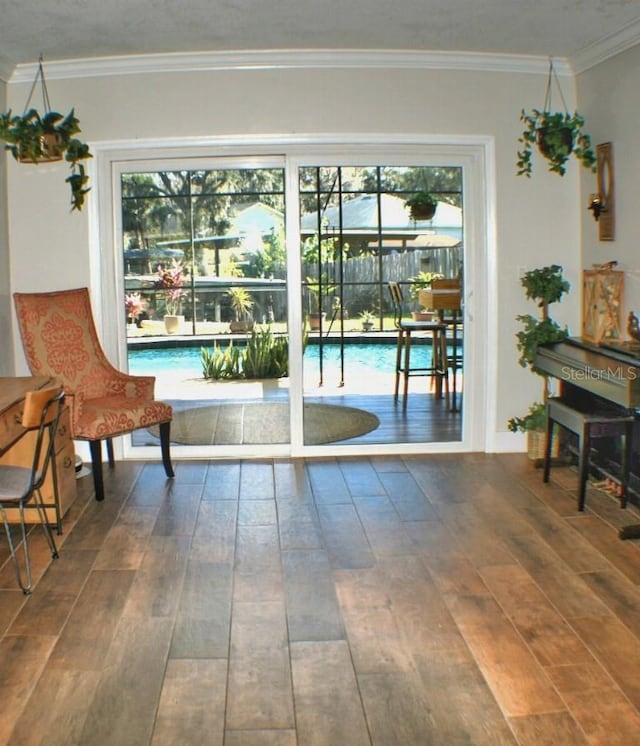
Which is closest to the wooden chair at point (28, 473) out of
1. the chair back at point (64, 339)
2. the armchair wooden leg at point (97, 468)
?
the armchair wooden leg at point (97, 468)

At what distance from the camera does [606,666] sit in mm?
2795

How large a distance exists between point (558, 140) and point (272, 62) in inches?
71.0

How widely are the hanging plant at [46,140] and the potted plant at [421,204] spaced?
2.06 m

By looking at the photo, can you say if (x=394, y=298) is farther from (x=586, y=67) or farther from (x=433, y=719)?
(x=433, y=719)

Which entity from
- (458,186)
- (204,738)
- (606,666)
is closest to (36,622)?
(204,738)

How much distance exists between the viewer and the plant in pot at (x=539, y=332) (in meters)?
5.20


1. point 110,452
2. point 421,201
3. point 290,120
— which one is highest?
point 290,120

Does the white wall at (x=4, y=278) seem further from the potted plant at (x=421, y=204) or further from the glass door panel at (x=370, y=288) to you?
the potted plant at (x=421, y=204)

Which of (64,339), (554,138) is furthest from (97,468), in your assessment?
(554,138)

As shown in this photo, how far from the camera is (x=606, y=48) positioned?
4.93m

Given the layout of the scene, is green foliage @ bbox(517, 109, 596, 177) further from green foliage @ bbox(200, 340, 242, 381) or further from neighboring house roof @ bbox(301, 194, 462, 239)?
green foliage @ bbox(200, 340, 242, 381)

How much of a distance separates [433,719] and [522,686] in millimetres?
360

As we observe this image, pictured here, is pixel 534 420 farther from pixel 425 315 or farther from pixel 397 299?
pixel 397 299

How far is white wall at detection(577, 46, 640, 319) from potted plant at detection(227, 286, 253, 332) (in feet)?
7.45
